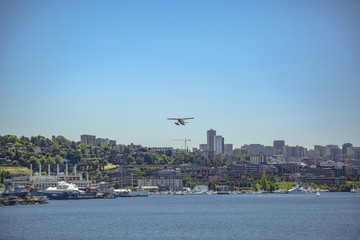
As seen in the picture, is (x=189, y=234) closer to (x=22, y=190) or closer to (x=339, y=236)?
(x=339, y=236)

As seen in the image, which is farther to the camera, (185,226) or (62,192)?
(62,192)

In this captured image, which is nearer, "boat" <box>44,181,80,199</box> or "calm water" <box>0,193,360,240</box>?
"calm water" <box>0,193,360,240</box>

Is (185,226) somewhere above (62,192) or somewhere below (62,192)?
below

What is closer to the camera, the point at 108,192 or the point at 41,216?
the point at 41,216

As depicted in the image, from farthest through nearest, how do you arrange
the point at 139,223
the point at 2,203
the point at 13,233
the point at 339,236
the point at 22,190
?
the point at 22,190, the point at 2,203, the point at 139,223, the point at 13,233, the point at 339,236

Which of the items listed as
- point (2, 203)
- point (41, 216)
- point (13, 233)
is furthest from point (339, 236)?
point (2, 203)

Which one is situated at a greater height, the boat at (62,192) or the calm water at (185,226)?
the boat at (62,192)

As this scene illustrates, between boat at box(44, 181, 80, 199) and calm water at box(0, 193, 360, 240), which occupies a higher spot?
boat at box(44, 181, 80, 199)

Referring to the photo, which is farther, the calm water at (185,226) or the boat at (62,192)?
the boat at (62,192)

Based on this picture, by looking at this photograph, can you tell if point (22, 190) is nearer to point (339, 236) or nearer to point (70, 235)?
point (70, 235)

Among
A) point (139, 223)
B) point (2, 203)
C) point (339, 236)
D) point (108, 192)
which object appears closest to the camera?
point (339, 236)
